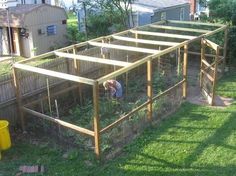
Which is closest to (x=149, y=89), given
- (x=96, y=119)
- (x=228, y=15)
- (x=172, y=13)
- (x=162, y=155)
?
(x=162, y=155)

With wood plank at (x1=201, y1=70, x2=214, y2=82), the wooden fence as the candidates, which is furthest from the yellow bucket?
wood plank at (x1=201, y1=70, x2=214, y2=82)

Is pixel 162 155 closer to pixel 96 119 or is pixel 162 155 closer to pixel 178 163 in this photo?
pixel 178 163

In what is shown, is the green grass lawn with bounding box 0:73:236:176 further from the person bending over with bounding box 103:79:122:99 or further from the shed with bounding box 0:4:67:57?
the shed with bounding box 0:4:67:57

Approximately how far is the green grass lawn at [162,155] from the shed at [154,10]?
39.4ft

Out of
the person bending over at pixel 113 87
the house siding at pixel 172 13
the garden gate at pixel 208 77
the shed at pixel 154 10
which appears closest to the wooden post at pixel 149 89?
the person bending over at pixel 113 87

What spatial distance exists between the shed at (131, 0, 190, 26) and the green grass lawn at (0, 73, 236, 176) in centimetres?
1200

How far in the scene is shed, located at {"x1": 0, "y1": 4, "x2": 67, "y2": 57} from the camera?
20.6m

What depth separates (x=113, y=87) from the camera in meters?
11.1

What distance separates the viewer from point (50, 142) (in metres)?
9.55

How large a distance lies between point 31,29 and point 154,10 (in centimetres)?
684

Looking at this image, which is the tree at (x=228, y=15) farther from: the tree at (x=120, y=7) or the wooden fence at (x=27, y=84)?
the wooden fence at (x=27, y=84)

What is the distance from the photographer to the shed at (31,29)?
20562 mm

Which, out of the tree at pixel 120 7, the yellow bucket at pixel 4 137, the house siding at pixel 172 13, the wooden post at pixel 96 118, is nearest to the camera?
the wooden post at pixel 96 118

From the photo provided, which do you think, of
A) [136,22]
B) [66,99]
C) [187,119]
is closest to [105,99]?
[66,99]
